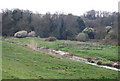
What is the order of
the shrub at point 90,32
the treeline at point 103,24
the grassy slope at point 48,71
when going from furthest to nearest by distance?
the shrub at point 90,32 < the treeline at point 103,24 < the grassy slope at point 48,71

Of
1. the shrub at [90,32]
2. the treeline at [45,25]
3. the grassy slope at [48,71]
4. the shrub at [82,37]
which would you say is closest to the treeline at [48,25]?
the treeline at [45,25]

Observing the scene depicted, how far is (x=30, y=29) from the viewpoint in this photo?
69.1 meters

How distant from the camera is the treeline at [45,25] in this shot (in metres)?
62.9

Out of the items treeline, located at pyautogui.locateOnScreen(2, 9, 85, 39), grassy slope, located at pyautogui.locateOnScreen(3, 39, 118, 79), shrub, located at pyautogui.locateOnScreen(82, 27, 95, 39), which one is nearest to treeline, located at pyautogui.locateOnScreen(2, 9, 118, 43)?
treeline, located at pyautogui.locateOnScreen(2, 9, 85, 39)

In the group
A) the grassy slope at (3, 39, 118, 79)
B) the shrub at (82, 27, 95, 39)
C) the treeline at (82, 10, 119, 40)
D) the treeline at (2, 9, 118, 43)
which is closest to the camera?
the grassy slope at (3, 39, 118, 79)

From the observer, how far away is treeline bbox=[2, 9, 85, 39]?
6295cm

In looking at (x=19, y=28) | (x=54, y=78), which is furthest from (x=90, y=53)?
(x=19, y=28)

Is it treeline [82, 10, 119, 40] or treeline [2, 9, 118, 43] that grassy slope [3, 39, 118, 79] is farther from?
treeline [2, 9, 118, 43]

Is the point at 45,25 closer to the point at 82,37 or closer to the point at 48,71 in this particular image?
the point at 82,37

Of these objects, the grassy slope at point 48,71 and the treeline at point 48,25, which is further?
the treeline at point 48,25

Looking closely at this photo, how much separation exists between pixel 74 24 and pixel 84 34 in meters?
13.8

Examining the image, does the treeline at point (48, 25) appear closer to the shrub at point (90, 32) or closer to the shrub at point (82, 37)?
the shrub at point (90, 32)

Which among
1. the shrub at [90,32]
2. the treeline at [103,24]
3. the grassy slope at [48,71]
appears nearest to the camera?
the grassy slope at [48,71]

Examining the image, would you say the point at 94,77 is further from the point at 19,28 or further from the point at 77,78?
the point at 19,28
